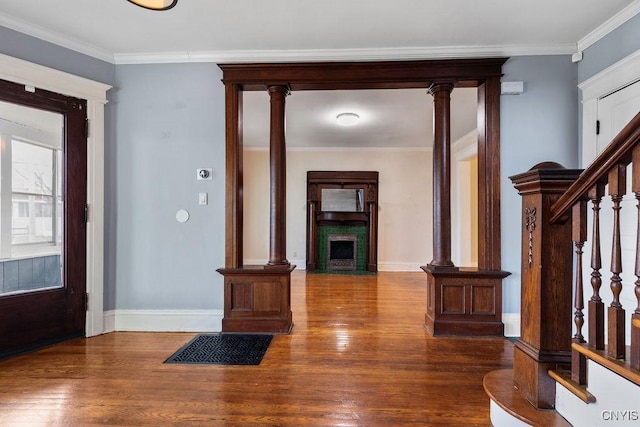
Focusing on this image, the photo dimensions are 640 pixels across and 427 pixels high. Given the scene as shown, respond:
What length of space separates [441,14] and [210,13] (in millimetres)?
1765

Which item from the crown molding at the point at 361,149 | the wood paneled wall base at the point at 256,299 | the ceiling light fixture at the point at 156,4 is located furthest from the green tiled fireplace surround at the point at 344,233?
the ceiling light fixture at the point at 156,4

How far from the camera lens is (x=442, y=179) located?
9.87 ft

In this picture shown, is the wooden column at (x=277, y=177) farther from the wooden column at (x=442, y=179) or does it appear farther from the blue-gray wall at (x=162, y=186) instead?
the wooden column at (x=442, y=179)

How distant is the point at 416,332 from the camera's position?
9.76ft

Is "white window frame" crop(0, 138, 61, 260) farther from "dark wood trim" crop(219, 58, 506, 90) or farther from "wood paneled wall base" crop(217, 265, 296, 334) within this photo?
"dark wood trim" crop(219, 58, 506, 90)

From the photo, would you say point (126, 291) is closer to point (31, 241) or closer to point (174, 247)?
point (174, 247)

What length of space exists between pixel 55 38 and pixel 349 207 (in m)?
4.95

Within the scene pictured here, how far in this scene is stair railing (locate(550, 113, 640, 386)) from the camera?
44.8 inches

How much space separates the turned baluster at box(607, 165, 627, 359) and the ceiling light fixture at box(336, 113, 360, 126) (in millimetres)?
3493

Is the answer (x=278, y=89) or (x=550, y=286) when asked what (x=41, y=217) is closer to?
(x=278, y=89)

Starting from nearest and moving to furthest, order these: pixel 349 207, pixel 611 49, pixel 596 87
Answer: pixel 611 49 → pixel 596 87 → pixel 349 207

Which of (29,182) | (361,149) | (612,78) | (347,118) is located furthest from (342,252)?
(29,182)

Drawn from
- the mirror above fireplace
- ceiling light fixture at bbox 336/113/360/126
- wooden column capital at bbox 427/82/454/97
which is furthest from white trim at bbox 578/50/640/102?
the mirror above fireplace

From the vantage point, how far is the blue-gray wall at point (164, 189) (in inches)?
121
